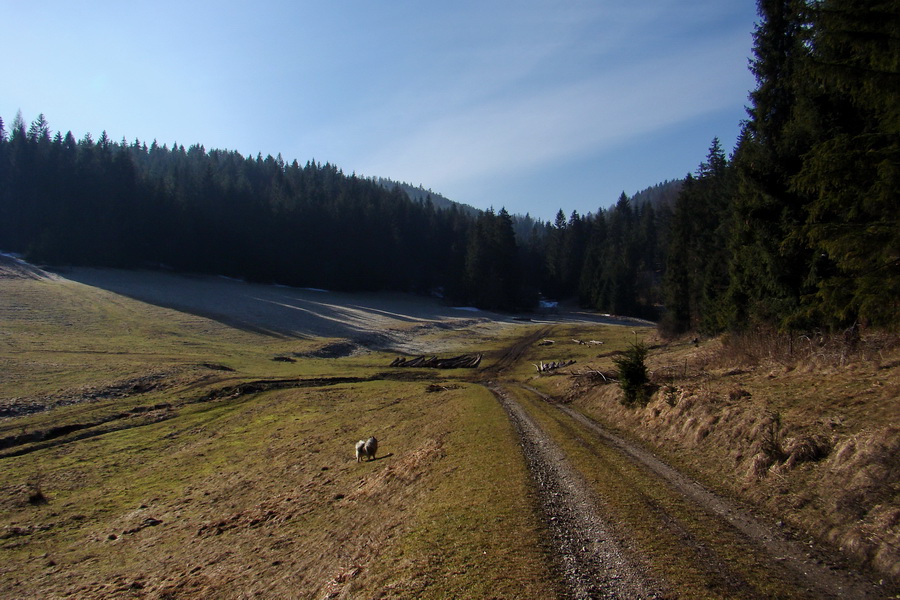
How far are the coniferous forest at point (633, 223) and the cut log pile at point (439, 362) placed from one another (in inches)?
923

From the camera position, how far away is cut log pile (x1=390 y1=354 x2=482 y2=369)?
164 feet

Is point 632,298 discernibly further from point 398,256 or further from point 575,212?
point 398,256

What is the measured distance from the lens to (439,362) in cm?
5072

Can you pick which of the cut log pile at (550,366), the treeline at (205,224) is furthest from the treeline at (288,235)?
the cut log pile at (550,366)

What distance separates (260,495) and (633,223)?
5944 inches

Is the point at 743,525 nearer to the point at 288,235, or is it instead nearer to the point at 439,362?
the point at 439,362

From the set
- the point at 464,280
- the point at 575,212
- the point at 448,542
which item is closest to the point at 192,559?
the point at 448,542

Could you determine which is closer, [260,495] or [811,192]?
[260,495]

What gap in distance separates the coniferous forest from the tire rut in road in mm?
7182

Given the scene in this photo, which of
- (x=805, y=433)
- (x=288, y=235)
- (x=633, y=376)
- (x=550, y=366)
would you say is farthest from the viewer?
(x=288, y=235)

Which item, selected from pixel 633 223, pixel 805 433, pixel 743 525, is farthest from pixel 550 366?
pixel 633 223

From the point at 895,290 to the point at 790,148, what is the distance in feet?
60.2

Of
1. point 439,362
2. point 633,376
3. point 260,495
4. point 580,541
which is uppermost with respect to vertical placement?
point 633,376

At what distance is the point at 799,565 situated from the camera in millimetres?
7945
